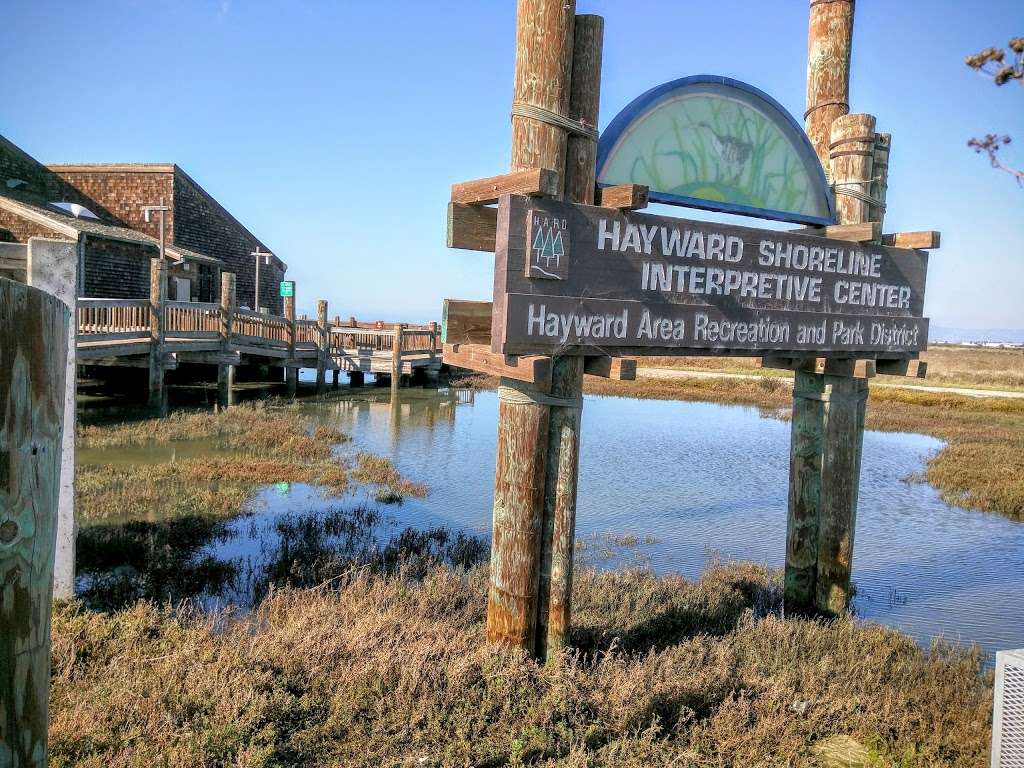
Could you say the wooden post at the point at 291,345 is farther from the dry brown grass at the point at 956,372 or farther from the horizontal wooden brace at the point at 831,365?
the horizontal wooden brace at the point at 831,365

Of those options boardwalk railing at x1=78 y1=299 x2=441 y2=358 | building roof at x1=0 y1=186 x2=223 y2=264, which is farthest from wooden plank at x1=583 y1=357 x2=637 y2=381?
building roof at x1=0 y1=186 x2=223 y2=264

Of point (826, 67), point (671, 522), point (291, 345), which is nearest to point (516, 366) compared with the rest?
point (826, 67)

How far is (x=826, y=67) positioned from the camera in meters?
7.29

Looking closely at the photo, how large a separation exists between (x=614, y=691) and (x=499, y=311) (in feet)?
8.15

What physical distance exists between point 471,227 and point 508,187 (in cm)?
37

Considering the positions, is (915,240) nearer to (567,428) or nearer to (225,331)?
(567,428)

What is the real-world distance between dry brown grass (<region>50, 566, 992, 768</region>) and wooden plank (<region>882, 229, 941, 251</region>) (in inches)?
136

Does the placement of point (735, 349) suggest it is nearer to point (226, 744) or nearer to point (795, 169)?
point (795, 169)

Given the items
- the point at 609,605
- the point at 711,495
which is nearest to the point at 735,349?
the point at 609,605

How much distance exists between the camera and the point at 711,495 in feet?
48.5

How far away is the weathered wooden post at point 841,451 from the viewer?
702 cm

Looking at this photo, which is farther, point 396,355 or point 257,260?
point 257,260

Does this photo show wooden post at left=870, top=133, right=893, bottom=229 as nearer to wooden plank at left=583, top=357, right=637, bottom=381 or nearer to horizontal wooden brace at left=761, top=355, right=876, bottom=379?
horizontal wooden brace at left=761, top=355, right=876, bottom=379

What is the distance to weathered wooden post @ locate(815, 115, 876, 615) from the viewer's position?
7.02 meters
